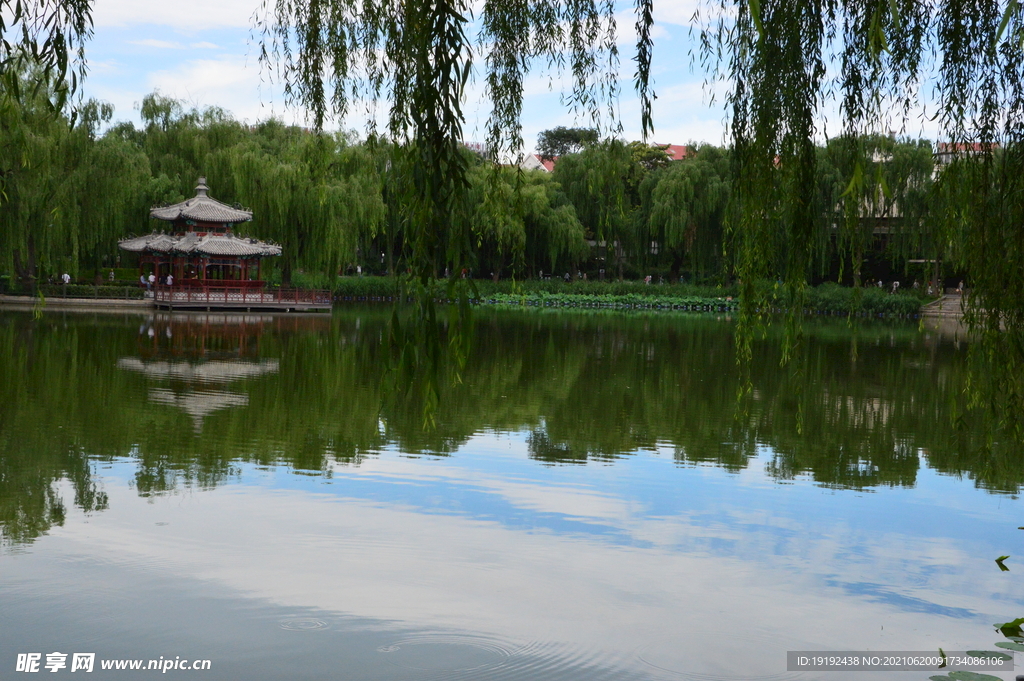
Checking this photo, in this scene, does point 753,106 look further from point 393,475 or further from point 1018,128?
point 393,475

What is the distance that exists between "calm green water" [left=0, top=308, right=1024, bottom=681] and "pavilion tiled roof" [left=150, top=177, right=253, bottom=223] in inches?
613

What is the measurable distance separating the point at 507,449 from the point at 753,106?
16.2ft

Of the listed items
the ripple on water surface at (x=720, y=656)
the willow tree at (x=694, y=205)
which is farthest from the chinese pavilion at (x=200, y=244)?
the ripple on water surface at (x=720, y=656)

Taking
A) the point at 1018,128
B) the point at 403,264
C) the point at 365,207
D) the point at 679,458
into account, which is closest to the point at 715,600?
the point at 1018,128

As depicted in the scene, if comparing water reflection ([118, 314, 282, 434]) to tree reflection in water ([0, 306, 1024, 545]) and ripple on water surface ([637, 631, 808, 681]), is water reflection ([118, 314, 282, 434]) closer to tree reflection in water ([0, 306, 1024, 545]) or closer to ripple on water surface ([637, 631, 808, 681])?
tree reflection in water ([0, 306, 1024, 545])

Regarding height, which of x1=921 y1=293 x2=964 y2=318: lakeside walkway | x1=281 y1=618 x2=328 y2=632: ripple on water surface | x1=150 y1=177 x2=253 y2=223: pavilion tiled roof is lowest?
x1=281 y1=618 x2=328 y2=632: ripple on water surface

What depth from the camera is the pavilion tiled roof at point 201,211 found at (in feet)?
82.8

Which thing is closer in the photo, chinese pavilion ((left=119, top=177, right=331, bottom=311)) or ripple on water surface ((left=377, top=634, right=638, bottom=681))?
ripple on water surface ((left=377, top=634, right=638, bottom=681))

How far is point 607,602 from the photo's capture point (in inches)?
156

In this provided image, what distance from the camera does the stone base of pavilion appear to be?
24875mm

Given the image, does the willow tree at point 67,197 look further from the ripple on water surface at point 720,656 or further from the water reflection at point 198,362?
the ripple on water surface at point 720,656

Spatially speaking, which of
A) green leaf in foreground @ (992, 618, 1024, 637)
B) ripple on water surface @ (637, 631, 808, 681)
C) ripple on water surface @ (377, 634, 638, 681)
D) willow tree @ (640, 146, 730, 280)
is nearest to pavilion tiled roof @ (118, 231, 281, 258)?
willow tree @ (640, 146, 730, 280)

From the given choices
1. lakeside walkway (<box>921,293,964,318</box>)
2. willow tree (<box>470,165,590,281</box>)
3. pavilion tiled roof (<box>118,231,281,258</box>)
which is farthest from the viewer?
willow tree (<box>470,165,590,281</box>)

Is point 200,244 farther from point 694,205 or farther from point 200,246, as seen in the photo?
point 694,205
